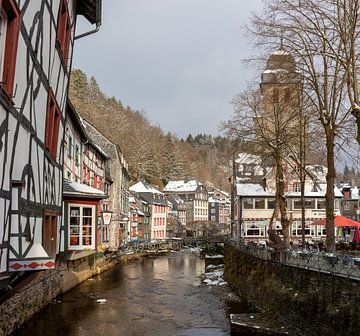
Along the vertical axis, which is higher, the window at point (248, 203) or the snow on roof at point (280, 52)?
the snow on roof at point (280, 52)

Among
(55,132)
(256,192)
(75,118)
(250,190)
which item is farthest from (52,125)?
(250,190)

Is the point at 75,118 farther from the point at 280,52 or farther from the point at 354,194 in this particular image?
the point at 354,194

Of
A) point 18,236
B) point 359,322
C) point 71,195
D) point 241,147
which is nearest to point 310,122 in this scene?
point 241,147

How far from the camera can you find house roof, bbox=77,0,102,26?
18.4m

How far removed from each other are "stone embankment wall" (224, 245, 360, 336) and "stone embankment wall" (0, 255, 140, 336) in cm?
736

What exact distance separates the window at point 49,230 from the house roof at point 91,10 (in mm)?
7799

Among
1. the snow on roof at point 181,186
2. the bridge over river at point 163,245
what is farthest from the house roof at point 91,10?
the snow on roof at point 181,186

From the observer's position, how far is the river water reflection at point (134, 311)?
17.2 metres

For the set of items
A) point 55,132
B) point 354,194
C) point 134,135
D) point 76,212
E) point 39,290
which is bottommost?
point 39,290

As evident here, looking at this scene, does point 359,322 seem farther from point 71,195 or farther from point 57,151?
point 71,195

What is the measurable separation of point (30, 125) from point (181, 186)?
106 m

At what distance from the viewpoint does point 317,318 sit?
45.4 ft

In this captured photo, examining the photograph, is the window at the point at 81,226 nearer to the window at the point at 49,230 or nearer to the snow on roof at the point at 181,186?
the window at the point at 49,230

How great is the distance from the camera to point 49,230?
48.8ft
